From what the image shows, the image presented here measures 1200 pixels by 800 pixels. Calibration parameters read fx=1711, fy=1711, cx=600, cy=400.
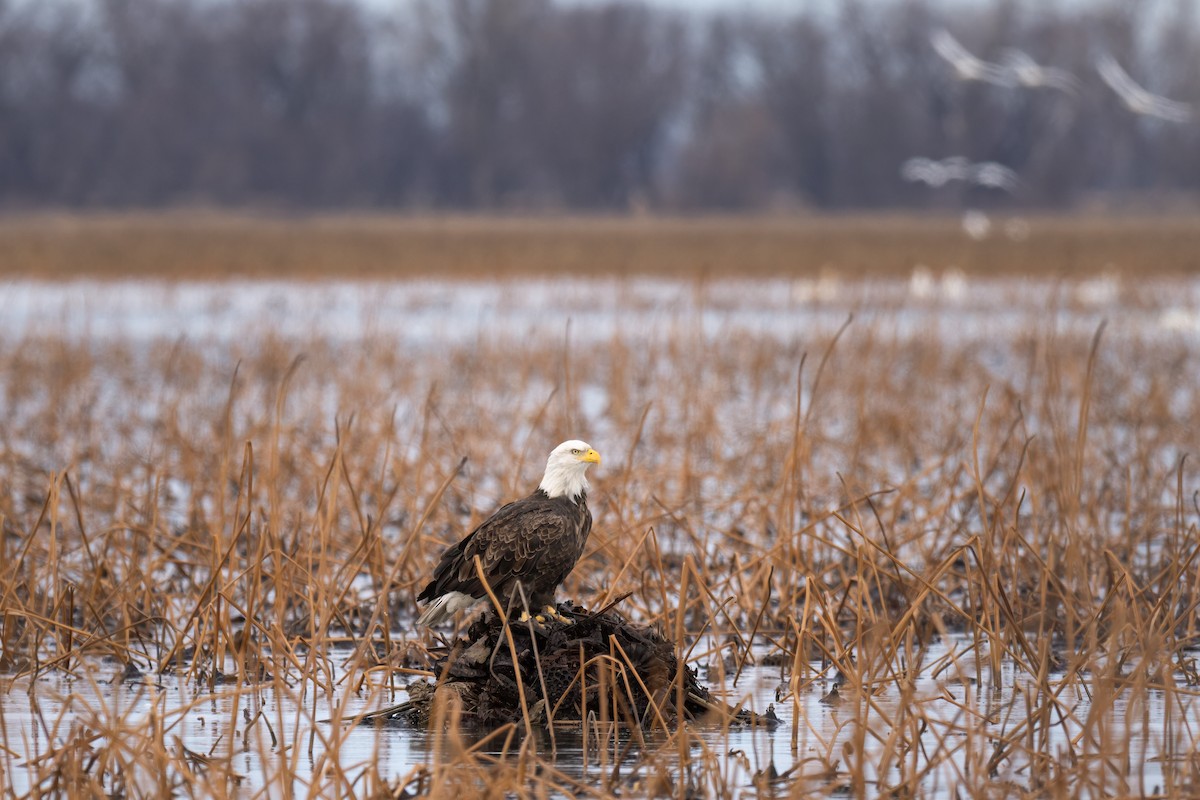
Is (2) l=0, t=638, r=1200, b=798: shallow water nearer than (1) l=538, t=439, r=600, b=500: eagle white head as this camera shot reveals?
Yes

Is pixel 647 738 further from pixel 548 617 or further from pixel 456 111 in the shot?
pixel 456 111

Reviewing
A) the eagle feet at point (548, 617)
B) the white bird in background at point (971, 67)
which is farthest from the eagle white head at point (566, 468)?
the white bird in background at point (971, 67)

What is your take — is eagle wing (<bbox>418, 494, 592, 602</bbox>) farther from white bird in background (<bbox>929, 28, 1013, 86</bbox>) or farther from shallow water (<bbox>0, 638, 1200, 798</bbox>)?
white bird in background (<bbox>929, 28, 1013, 86</bbox>)

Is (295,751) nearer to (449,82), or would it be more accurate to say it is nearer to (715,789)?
(715,789)

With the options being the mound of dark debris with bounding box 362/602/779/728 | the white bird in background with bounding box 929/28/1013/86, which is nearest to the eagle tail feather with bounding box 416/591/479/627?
the mound of dark debris with bounding box 362/602/779/728

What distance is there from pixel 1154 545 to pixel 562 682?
3910 mm

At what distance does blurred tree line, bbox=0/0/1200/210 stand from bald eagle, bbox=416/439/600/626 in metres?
57.6

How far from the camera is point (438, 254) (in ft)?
105

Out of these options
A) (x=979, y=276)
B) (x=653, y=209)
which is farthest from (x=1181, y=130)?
(x=979, y=276)

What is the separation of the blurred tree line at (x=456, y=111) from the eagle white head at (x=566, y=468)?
5759cm

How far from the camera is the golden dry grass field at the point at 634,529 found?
4.43 m

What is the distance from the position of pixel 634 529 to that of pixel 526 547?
1.45 meters

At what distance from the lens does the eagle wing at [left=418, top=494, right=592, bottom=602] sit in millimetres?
4785

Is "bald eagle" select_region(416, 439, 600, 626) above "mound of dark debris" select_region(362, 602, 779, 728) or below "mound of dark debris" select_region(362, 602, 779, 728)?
above
